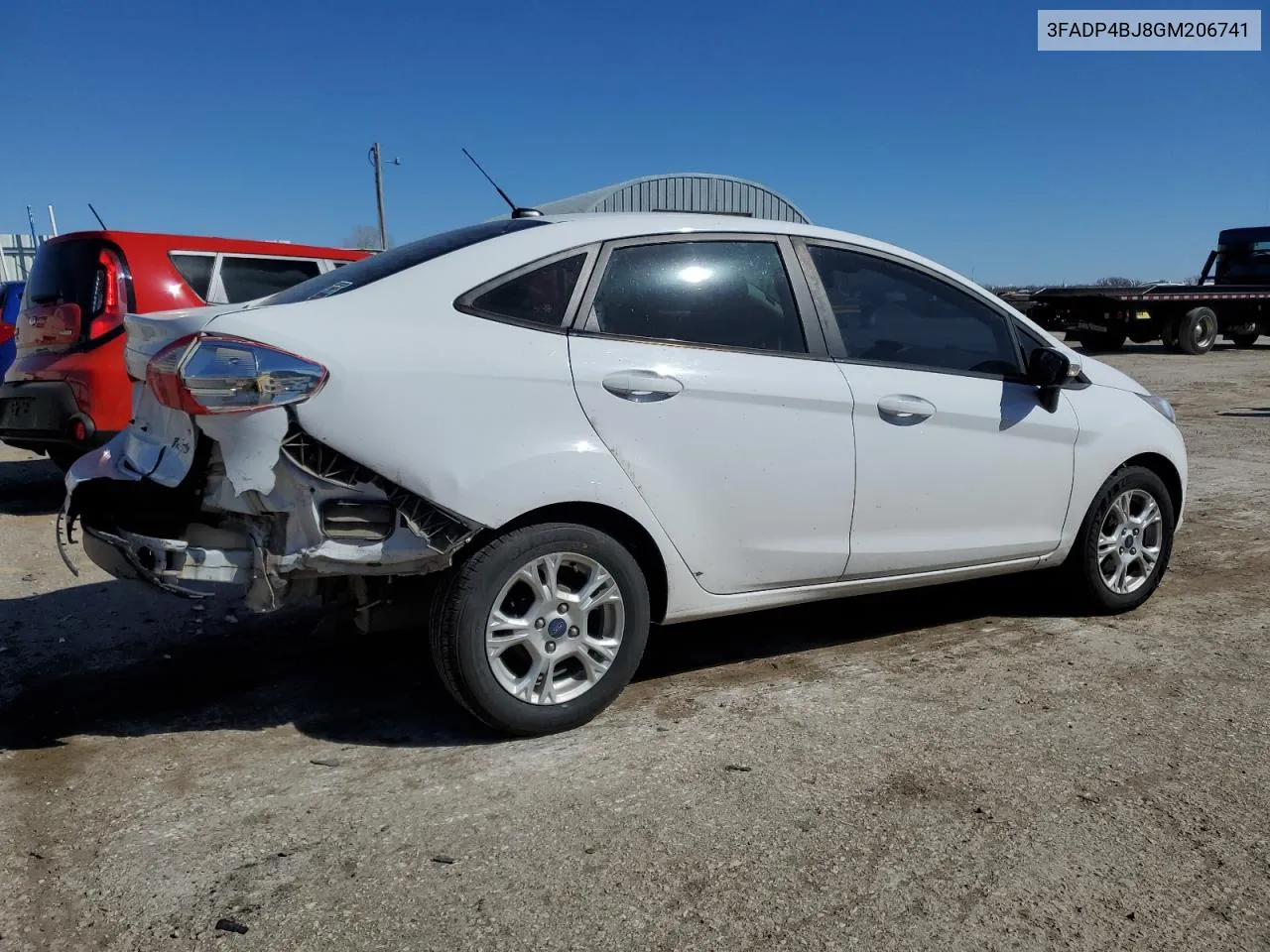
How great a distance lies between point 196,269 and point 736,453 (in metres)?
4.72

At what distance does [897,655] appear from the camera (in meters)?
3.98

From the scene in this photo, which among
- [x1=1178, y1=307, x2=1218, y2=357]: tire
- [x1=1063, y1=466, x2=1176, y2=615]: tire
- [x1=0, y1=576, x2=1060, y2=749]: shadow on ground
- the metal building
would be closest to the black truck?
[x1=1178, y1=307, x2=1218, y2=357]: tire

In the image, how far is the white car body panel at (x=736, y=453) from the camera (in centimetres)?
319

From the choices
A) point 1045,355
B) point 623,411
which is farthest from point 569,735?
point 1045,355

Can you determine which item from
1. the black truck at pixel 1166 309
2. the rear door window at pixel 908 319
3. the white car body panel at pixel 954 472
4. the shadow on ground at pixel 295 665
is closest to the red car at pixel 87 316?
the shadow on ground at pixel 295 665

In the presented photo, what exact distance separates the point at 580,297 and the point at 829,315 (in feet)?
3.27

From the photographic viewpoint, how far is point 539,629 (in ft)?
10.2

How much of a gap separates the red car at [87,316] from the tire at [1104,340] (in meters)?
18.5

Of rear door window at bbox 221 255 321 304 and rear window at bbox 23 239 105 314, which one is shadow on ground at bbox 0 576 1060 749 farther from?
rear door window at bbox 221 255 321 304

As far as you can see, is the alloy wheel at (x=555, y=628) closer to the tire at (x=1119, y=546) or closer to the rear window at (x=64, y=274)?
the tire at (x=1119, y=546)

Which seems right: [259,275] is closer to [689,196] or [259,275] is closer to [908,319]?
[908,319]

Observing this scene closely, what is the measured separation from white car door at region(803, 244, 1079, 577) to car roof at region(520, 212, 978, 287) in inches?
2.9

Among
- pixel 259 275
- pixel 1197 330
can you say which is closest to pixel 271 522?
pixel 259 275

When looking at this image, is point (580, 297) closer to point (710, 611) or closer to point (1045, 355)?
point (710, 611)
